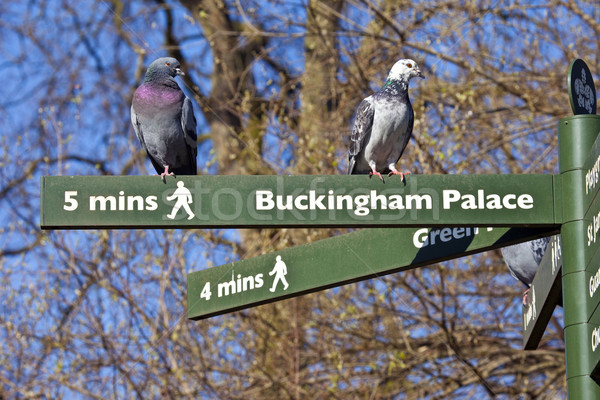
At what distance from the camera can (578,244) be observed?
10.7 ft

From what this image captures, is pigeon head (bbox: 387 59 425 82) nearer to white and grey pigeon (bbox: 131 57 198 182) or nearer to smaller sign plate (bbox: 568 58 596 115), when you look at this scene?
white and grey pigeon (bbox: 131 57 198 182)

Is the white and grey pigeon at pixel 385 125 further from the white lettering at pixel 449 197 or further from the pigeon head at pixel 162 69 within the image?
the white lettering at pixel 449 197

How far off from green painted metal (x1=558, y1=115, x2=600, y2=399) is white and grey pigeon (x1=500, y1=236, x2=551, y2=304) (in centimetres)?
211

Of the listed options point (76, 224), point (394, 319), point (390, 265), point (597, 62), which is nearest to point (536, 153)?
point (597, 62)

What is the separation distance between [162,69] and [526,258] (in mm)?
1976

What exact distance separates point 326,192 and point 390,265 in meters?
0.52

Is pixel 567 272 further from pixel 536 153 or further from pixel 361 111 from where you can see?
pixel 536 153

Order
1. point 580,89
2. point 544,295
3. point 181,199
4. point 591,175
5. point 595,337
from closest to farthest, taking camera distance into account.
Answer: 1. point 595,337
2. point 591,175
3. point 181,199
4. point 580,89
5. point 544,295

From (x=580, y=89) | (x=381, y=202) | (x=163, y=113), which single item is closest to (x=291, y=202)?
(x=381, y=202)

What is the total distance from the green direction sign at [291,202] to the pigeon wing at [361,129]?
2102 mm

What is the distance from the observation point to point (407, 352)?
8633 millimetres

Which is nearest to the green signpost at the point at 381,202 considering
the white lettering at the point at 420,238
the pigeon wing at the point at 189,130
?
the white lettering at the point at 420,238

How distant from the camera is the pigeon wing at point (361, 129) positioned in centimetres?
550

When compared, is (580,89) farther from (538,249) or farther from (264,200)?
(538,249)
